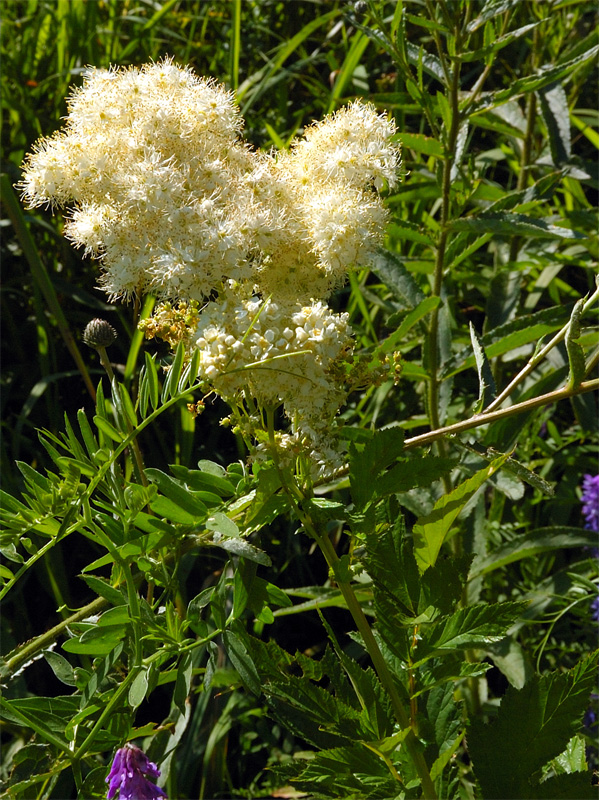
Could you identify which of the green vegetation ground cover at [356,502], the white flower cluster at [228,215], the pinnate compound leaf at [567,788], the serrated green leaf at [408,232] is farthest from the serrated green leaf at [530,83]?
the pinnate compound leaf at [567,788]

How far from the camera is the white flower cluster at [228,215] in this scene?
2.11ft

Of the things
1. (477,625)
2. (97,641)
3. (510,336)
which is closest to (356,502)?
(477,625)

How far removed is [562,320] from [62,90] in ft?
4.64

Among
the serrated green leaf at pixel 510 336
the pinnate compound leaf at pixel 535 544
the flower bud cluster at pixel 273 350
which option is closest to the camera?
the flower bud cluster at pixel 273 350

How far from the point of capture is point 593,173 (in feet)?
4.88

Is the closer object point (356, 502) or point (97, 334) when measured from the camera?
point (356, 502)

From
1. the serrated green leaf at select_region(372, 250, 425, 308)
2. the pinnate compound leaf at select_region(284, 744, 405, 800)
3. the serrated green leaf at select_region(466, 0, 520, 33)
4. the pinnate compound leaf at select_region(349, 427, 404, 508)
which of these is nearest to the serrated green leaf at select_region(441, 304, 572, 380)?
the serrated green leaf at select_region(372, 250, 425, 308)

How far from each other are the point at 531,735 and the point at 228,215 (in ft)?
1.75

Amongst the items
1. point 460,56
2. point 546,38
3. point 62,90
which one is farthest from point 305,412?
point 62,90

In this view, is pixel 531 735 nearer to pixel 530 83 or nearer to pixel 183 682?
pixel 183 682

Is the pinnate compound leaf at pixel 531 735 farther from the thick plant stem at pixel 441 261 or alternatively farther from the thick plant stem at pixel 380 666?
the thick plant stem at pixel 441 261

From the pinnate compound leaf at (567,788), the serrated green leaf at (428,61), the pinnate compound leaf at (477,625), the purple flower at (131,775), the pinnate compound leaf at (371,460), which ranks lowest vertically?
the pinnate compound leaf at (567,788)

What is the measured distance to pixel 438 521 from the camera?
0.72m

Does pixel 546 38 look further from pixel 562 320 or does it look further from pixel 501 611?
pixel 501 611
